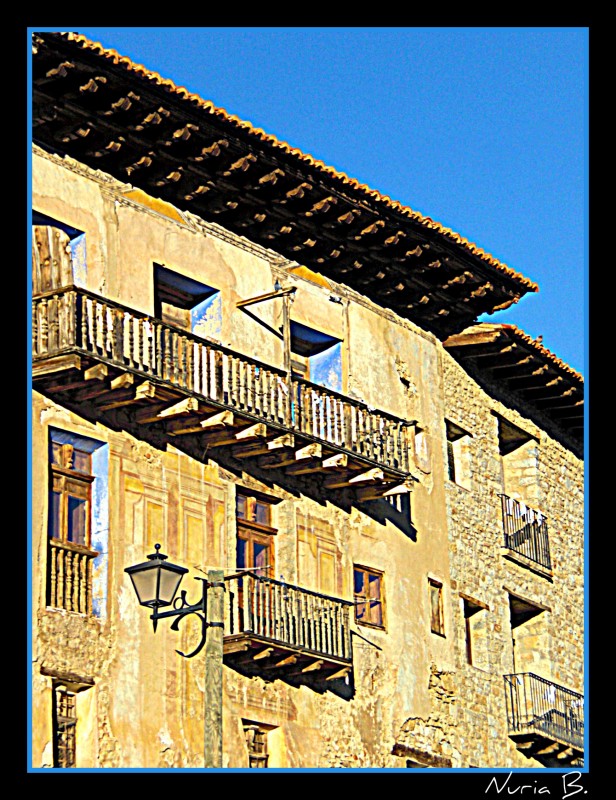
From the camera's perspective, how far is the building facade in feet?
57.9

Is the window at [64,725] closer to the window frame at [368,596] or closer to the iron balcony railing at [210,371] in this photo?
the iron balcony railing at [210,371]

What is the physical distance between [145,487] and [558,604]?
33.8 ft

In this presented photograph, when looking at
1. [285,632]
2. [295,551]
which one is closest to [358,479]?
[295,551]

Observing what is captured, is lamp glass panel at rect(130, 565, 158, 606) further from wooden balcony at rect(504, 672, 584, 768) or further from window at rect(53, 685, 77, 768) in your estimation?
Result: wooden balcony at rect(504, 672, 584, 768)

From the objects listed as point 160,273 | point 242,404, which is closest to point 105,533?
point 242,404

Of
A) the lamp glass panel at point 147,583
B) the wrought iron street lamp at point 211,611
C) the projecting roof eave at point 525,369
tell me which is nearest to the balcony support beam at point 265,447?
the projecting roof eave at point 525,369

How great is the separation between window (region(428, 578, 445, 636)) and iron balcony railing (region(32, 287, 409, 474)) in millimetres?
2240

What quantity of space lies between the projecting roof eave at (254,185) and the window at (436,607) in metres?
3.97

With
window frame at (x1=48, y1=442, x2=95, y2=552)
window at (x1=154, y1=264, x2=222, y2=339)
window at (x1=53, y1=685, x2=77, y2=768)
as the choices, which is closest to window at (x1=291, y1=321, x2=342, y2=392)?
window at (x1=154, y1=264, x2=222, y2=339)

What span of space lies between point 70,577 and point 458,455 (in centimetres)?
897

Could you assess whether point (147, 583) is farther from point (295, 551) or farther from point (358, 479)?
point (358, 479)

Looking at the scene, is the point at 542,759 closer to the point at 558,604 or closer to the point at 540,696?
the point at 540,696

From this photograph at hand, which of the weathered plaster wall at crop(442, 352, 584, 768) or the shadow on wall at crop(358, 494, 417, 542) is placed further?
the weathered plaster wall at crop(442, 352, 584, 768)

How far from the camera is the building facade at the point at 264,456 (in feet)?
57.9
